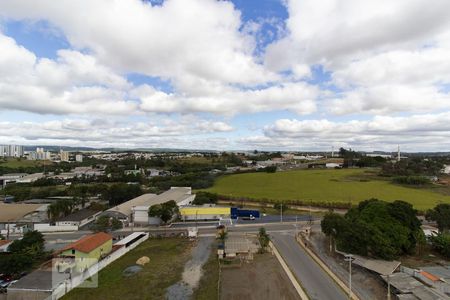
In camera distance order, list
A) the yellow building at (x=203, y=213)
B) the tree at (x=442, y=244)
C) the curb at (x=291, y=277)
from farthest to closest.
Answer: the yellow building at (x=203, y=213) < the tree at (x=442, y=244) < the curb at (x=291, y=277)

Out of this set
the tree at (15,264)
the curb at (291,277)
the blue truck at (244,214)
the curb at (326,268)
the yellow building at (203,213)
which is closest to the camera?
the curb at (291,277)

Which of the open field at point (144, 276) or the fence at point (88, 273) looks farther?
the open field at point (144, 276)

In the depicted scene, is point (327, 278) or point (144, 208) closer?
point (327, 278)

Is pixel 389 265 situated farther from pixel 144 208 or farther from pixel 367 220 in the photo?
pixel 144 208

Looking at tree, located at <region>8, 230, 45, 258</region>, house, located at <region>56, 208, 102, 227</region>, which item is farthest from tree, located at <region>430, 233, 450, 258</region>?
house, located at <region>56, 208, 102, 227</region>

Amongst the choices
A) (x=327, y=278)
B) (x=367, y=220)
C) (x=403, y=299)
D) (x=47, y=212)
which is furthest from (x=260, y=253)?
(x=47, y=212)

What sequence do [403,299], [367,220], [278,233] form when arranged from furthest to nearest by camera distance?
[278,233], [367,220], [403,299]

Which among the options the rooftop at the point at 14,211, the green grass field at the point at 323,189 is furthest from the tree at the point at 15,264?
the green grass field at the point at 323,189

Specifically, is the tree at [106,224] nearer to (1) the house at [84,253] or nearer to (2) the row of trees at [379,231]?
(1) the house at [84,253]
